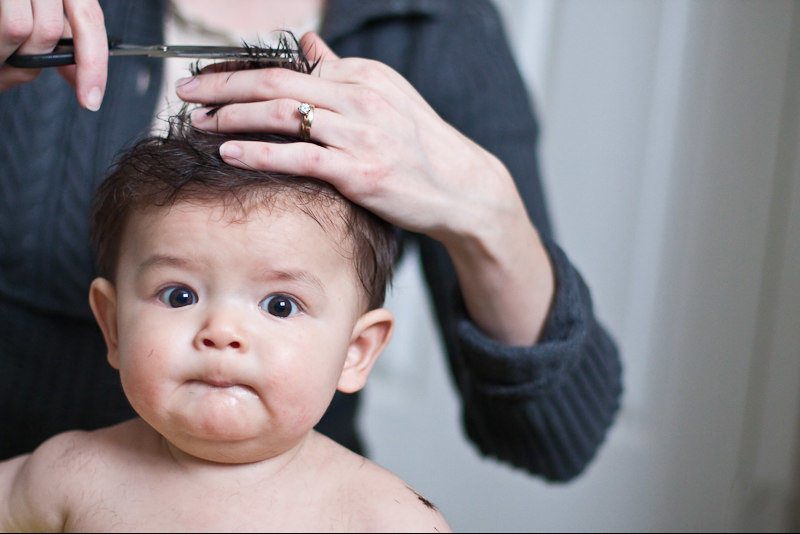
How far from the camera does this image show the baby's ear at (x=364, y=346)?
573 millimetres

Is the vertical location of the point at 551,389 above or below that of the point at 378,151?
below

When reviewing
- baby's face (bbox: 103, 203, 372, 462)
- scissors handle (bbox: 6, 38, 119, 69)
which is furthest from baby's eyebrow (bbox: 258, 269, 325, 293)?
scissors handle (bbox: 6, 38, 119, 69)

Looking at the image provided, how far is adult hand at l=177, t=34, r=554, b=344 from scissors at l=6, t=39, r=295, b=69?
15 millimetres

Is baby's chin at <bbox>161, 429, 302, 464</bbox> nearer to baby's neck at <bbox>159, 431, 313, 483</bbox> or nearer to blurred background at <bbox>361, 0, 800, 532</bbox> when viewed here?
baby's neck at <bbox>159, 431, 313, 483</bbox>

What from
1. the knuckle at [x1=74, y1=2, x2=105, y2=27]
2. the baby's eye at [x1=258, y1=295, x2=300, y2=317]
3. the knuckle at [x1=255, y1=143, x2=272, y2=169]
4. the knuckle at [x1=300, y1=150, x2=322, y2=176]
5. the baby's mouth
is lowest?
the baby's mouth

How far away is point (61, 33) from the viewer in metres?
0.58

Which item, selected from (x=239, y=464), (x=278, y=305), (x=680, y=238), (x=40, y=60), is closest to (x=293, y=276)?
(x=278, y=305)

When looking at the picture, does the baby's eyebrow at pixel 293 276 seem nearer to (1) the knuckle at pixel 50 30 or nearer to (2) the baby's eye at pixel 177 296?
(2) the baby's eye at pixel 177 296

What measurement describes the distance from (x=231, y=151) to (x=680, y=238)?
0.93m

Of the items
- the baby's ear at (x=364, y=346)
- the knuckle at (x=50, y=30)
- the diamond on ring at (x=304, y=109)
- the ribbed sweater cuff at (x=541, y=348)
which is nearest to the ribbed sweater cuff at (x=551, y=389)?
the ribbed sweater cuff at (x=541, y=348)

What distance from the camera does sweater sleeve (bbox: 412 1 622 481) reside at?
0.76 m

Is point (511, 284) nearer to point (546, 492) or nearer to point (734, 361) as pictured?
point (734, 361)

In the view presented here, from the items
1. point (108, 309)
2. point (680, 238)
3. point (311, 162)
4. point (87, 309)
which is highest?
point (311, 162)

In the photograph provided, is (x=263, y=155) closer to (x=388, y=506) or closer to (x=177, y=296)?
(x=177, y=296)
